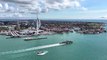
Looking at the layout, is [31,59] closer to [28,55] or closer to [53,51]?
[28,55]

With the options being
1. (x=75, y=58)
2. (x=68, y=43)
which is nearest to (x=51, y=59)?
(x=75, y=58)

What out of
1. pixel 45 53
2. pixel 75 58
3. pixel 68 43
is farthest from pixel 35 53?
pixel 68 43

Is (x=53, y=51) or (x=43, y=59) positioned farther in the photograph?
(x=53, y=51)

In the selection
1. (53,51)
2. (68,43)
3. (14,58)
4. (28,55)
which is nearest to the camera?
(14,58)

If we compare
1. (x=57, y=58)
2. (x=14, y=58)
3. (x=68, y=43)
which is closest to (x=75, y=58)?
(x=57, y=58)

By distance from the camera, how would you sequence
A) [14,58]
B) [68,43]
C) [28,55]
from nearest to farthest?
[14,58] < [28,55] < [68,43]

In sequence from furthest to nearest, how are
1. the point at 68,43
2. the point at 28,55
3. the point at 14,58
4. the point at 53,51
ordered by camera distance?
the point at 68,43 → the point at 53,51 → the point at 28,55 → the point at 14,58

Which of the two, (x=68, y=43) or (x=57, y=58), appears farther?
(x=68, y=43)

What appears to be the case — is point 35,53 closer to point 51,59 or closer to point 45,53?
point 45,53
